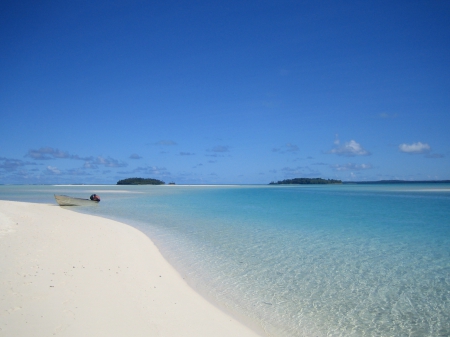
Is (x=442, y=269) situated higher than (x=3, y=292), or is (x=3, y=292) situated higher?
(x=3, y=292)

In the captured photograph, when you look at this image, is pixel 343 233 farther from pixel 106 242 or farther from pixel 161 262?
pixel 106 242

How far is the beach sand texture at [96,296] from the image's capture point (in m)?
4.04

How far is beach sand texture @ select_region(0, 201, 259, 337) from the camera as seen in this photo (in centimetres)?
404

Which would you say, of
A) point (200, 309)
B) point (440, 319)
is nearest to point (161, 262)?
point (200, 309)

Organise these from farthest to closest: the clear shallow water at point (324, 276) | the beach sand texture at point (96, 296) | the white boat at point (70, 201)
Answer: the white boat at point (70, 201) < the clear shallow water at point (324, 276) < the beach sand texture at point (96, 296)

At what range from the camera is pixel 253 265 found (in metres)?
8.10

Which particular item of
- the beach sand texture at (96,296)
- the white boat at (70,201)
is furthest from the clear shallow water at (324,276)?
the white boat at (70,201)

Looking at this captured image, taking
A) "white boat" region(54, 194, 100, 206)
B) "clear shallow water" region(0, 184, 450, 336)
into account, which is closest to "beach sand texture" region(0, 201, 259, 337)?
"clear shallow water" region(0, 184, 450, 336)

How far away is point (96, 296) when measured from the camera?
5027 mm

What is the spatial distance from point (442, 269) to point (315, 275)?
3.74m

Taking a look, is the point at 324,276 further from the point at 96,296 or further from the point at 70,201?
the point at 70,201

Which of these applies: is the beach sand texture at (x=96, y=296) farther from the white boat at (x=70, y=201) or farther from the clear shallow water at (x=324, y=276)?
the white boat at (x=70, y=201)

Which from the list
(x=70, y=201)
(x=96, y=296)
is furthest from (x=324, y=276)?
(x=70, y=201)

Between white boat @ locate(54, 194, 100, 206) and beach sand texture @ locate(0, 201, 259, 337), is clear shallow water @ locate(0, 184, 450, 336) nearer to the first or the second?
beach sand texture @ locate(0, 201, 259, 337)
